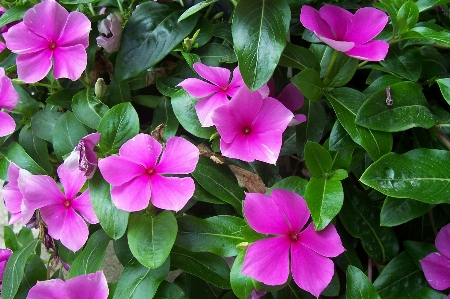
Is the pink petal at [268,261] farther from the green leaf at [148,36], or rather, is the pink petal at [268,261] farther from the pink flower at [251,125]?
the green leaf at [148,36]

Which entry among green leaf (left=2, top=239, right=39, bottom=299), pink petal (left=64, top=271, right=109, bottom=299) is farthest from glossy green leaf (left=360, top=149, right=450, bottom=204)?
green leaf (left=2, top=239, right=39, bottom=299)

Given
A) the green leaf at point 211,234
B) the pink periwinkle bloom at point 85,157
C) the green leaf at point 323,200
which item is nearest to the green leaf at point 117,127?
the pink periwinkle bloom at point 85,157

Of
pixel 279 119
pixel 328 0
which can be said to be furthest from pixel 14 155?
pixel 328 0

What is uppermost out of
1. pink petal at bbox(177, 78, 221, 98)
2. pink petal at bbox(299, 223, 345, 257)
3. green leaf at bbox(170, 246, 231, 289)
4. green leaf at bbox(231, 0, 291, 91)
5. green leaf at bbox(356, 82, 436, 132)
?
green leaf at bbox(231, 0, 291, 91)

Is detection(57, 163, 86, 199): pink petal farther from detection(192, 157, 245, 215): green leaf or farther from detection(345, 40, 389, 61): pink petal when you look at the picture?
detection(345, 40, 389, 61): pink petal

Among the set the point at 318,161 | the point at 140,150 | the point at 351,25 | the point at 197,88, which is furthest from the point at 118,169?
the point at 351,25

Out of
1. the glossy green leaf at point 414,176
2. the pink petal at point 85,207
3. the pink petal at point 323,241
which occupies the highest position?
the glossy green leaf at point 414,176

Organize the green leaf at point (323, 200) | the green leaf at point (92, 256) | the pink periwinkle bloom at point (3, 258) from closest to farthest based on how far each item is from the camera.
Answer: the green leaf at point (323, 200)
the green leaf at point (92, 256)
the pink periwinkle bloom at point (3, 258)
